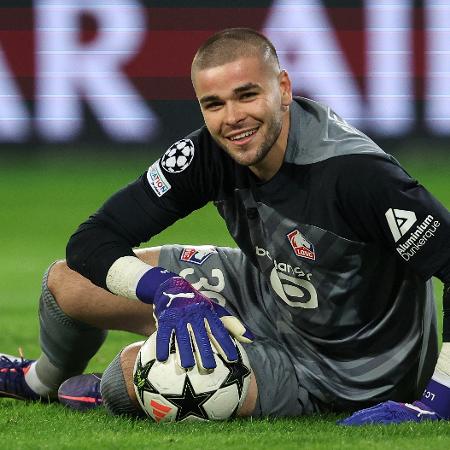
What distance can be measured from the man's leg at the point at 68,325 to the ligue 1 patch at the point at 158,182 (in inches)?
16.2

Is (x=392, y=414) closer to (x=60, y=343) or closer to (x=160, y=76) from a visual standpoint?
(x=60, y=343)

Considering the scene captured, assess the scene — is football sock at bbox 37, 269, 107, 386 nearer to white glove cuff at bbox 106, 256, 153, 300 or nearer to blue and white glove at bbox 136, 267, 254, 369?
white glove cuff at bbox 106, 256, 153, 300

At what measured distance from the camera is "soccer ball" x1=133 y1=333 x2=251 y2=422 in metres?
3.60

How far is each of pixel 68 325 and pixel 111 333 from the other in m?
1.75

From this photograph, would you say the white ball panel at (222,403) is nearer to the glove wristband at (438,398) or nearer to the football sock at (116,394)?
A: the football sock at (116,394)

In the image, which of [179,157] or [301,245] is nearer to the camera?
[301,245]

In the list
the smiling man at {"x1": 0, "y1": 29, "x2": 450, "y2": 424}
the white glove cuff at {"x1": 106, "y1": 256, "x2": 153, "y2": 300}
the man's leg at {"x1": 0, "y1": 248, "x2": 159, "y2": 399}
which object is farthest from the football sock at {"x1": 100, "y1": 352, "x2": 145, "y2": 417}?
the man's leg at {"x1": 0, "y1": 248, "x2": 159, "y2": 399}

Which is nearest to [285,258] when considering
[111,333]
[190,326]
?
[190,326]

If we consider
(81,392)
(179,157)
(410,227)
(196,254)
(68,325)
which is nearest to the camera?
(410,227)

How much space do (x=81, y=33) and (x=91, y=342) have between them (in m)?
6.05

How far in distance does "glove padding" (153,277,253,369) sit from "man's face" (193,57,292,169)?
0.42 meters

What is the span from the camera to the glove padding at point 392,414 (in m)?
3.55

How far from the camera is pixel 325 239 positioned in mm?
3688

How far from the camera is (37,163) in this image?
10156mm
